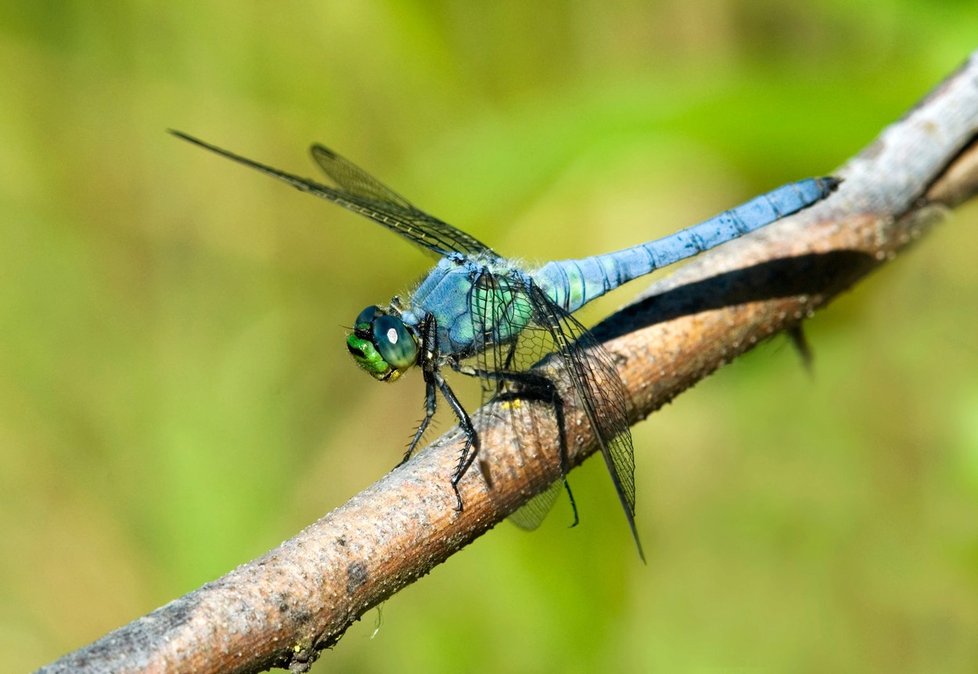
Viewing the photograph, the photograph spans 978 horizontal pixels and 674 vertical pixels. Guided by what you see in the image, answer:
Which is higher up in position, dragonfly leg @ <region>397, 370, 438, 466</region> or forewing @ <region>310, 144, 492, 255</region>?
forewing @ <region>310, 144, 492, 255</region>

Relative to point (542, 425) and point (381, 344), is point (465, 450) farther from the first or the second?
point (381, 344)

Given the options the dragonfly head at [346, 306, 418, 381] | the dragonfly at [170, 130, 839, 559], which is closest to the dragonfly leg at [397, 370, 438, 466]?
the dragonfly at [170, 130, 839, 559]

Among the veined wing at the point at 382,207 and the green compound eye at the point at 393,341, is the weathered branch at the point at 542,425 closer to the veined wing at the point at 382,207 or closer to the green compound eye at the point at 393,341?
the green compound eye at the point at 393,341

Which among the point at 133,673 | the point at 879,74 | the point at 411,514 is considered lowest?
the point at 133,673

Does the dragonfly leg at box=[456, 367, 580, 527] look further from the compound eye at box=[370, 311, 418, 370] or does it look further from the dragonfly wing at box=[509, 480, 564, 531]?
the compound eye at box=[370, 311, 418, 370]

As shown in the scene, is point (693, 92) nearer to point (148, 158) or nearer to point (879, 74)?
point (879, 74)

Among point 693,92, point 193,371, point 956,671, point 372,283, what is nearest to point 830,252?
point 693,92
